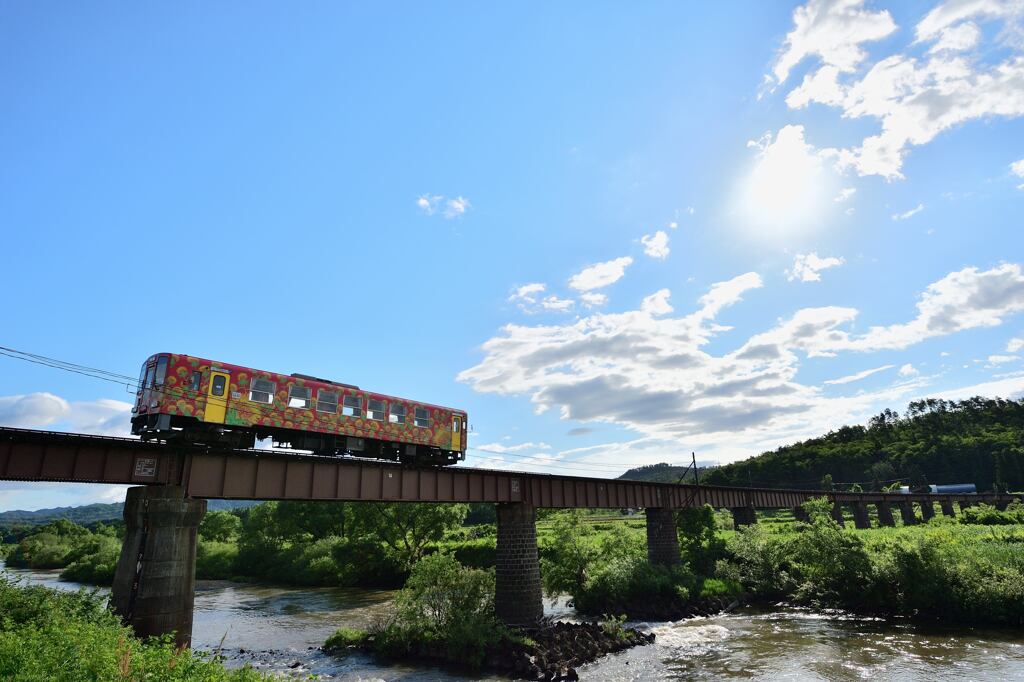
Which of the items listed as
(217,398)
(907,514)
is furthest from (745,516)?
(217,398)

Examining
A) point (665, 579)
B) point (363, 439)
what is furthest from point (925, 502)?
point (363, 439)

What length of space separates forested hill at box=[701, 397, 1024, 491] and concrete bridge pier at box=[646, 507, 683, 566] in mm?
95807

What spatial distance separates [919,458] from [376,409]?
589 ft

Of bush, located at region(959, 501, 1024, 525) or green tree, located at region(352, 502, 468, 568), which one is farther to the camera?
bush, located at region(959, 501, 1024, 525)

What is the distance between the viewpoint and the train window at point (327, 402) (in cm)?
2678

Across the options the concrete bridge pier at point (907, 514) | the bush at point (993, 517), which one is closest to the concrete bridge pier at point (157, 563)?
the bush at point (993, 517)

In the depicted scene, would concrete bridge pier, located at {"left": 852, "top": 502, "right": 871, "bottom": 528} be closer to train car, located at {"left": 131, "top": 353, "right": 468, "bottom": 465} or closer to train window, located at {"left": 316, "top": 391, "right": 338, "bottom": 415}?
train car, located at {"left": 131, "top": 353, "right": 468, "bottom": 465}

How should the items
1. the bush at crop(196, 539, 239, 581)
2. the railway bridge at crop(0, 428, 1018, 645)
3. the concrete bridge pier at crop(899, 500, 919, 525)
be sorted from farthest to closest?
the concrete bridge pier at crop(899, 500, 919, 525) < the bush at crop(196, 539, 239, 581) < the railway bridge at crop(0, 428, 1018, 645)

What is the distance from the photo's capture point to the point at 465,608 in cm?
2692

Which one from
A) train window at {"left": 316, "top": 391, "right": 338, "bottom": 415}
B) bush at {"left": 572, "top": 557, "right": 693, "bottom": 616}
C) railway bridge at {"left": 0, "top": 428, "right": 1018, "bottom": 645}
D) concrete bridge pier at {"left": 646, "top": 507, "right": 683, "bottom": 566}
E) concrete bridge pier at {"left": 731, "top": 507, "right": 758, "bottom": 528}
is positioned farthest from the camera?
concrete bridge pier at {"left": 731, "top": 507, "right": 758, "bottom": 528}

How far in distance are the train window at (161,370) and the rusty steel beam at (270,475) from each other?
2.49m

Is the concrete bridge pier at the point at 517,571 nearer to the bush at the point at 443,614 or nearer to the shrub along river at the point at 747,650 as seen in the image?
the bush at the point at 443,614

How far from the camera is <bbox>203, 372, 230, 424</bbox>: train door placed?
2300cm

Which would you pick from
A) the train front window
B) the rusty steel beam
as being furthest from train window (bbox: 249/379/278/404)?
the train front window
